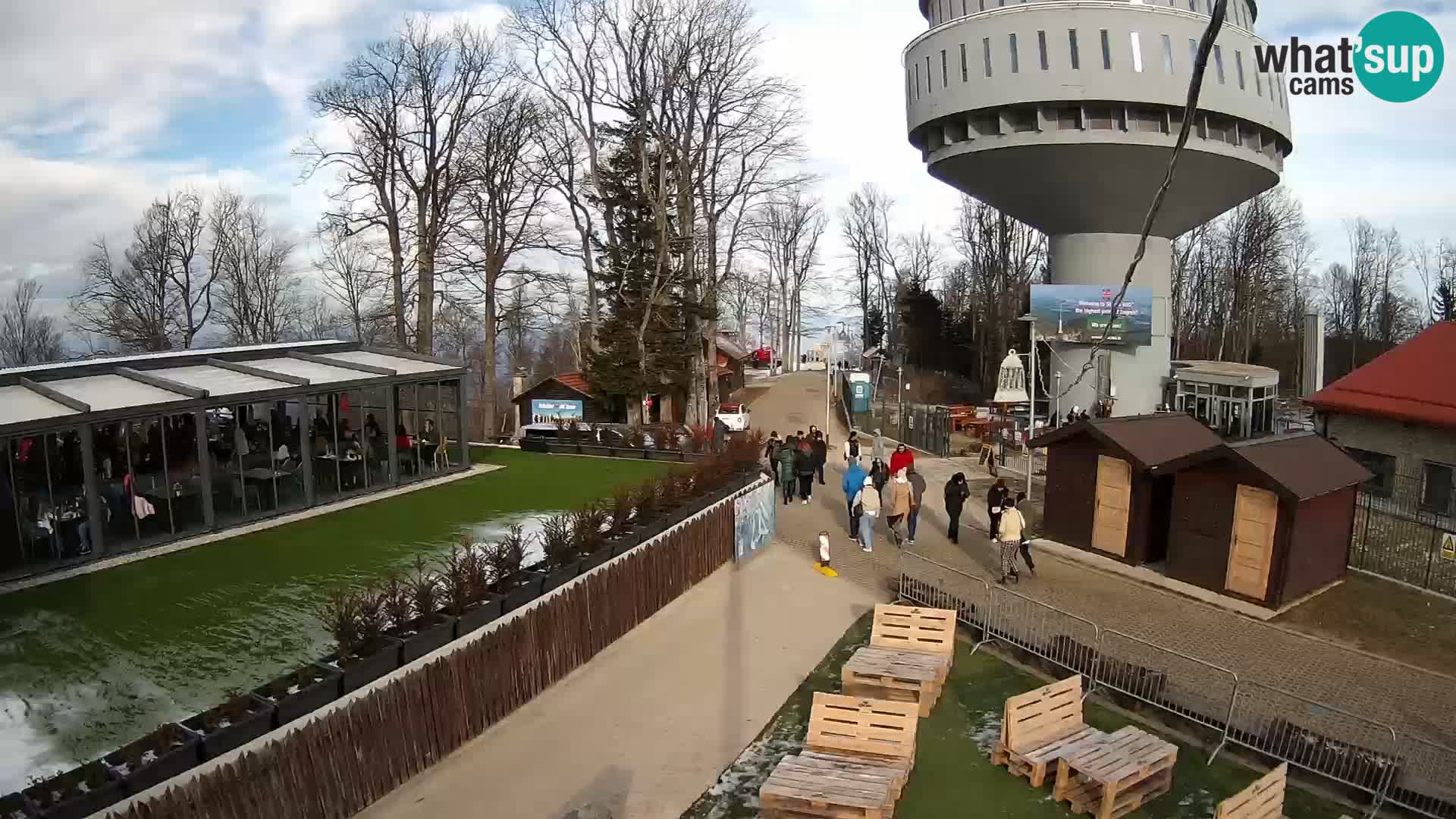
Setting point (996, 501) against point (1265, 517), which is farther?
point (996, 501)

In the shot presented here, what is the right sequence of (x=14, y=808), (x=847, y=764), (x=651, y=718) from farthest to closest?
(x=651, y=718), (x=847, y=764), (x=14, y=808)

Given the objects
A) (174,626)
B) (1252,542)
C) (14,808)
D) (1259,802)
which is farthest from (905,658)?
(174,626)

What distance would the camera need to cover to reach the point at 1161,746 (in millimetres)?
8250

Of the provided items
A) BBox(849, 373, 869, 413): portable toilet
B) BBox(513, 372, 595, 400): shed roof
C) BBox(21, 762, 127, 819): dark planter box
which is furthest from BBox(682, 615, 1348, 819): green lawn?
BBox(849, 373, 869, 413): portable toilet

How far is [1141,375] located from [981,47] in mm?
13831

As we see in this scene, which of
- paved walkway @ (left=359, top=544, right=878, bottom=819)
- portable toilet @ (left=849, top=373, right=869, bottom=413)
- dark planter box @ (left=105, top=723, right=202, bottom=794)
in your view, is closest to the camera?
dark planter box @ (left=105, top=723, right=202, bottom=794)

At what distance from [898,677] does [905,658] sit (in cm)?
65

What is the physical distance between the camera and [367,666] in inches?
356

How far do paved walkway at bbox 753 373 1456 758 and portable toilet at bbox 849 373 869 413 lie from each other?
17.3 meters

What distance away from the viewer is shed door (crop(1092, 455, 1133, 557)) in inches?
Result: 613

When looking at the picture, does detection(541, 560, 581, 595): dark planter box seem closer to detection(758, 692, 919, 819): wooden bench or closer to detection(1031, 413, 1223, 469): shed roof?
detection(758, 692, 919, 819): wooden bench

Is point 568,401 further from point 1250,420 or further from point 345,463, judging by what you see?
point 1250,420

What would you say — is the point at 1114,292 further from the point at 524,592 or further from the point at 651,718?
the point at 651,718

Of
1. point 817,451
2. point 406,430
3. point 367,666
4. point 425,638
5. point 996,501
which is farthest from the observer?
point 406,430
